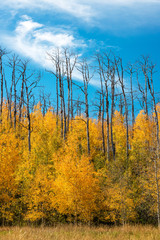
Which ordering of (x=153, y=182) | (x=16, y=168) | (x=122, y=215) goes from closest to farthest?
(x=153, y=182) < (x=122, y=215) < (x=16, y=168)

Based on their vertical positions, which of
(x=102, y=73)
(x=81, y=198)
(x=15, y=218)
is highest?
(x=102, y=73)

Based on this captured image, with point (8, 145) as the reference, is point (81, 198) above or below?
below

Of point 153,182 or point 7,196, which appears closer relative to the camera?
point 153,182

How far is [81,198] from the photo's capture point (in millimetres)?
19438

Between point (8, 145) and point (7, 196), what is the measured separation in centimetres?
545

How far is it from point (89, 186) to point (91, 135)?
36.1 feet

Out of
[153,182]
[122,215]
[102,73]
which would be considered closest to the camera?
[153,182]

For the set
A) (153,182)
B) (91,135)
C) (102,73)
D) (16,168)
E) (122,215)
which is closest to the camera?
(153,182)

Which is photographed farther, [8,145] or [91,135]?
[91,135]

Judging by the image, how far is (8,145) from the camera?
23062mm

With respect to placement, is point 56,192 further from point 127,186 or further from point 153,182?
point 153,182

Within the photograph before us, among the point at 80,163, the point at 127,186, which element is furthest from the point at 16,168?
the point at 127,186

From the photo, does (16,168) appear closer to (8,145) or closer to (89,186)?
(8,145)

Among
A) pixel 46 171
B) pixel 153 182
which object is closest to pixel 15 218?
pixel 46 171
